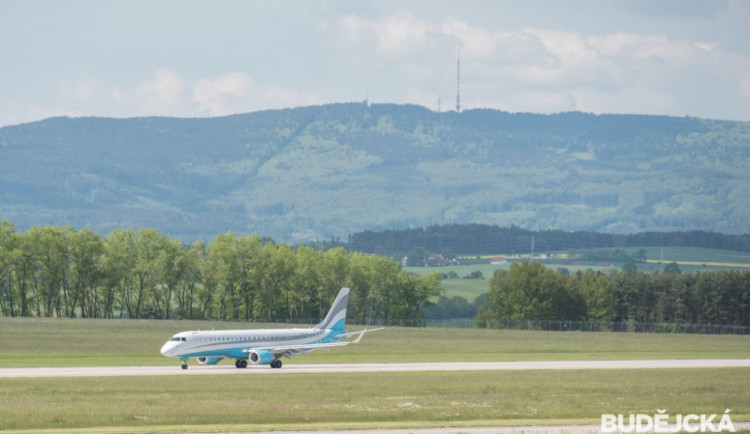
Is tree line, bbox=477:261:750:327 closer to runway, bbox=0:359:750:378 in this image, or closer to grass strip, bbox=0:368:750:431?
runway, bbox=0:359:750:378

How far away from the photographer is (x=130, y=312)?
16525 cm

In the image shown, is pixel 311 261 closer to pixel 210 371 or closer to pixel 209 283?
pixel 209 283

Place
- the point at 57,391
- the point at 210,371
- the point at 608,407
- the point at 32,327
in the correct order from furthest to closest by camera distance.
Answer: the point at 32,327 → the point at 210,371 → the point at 57,391 → the point at 608,407

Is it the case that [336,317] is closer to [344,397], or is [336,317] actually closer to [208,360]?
[208,360]

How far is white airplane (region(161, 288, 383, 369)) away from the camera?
→ 79312 mm

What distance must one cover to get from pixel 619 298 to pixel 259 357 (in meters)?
117

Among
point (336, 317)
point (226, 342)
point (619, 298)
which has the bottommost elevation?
point (619, 298)

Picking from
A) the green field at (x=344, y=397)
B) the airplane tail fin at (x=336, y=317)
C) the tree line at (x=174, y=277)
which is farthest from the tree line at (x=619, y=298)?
the airplane tail fin at (x=336, y=317)

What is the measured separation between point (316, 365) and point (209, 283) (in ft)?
279

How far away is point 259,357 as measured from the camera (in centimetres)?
8156

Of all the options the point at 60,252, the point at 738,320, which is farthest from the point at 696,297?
the point at 60,252

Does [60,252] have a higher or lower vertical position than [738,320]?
higher

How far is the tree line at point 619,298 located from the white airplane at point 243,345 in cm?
8817

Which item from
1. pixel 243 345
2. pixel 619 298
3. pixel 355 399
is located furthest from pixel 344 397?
pixel 619 298
